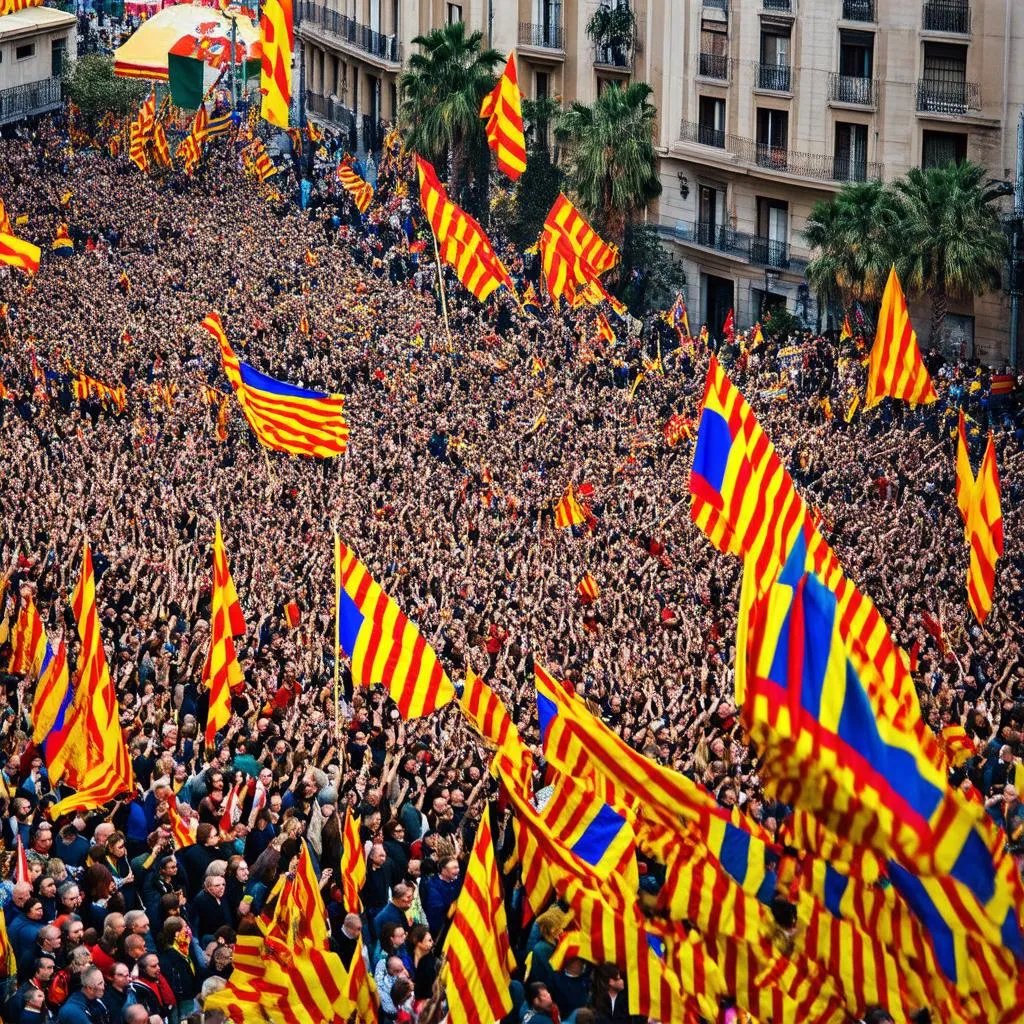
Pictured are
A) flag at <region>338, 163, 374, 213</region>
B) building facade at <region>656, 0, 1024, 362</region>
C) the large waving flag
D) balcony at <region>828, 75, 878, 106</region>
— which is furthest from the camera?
flag at <region>338, 163, 374, 213</region>

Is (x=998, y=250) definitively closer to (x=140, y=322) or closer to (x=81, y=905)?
(x=140, y=322)

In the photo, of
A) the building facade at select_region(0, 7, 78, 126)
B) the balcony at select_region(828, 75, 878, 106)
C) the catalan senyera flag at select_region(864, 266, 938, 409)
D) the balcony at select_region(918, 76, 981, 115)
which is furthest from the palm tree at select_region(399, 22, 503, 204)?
the catalan senyera flag at select_region(864, 266, 938, 409)

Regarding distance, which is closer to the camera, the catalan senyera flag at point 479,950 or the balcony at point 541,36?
the catalan senyera flag at point 479,950

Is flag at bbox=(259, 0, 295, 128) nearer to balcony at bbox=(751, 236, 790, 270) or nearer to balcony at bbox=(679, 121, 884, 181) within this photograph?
balcony at bbox=(679, 121, 884, 181)

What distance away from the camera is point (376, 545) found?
872 inches

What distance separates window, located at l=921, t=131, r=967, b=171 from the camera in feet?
137

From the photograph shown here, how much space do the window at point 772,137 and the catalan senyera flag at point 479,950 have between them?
35.4 m

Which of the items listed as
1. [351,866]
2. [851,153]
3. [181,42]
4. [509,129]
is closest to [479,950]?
[351,866]

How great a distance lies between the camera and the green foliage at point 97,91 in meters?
61.6

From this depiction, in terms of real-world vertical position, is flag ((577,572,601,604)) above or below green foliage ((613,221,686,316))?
above

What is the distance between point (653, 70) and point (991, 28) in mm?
9957

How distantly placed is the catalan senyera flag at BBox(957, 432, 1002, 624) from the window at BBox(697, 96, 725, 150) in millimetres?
27994

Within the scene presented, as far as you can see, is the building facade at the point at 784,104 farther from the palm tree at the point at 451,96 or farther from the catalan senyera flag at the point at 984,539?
the catalan senyera flag at the point at 984,539

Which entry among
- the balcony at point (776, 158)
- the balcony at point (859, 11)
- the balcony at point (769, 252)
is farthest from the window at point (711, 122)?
the balcony at point (859, 11)
